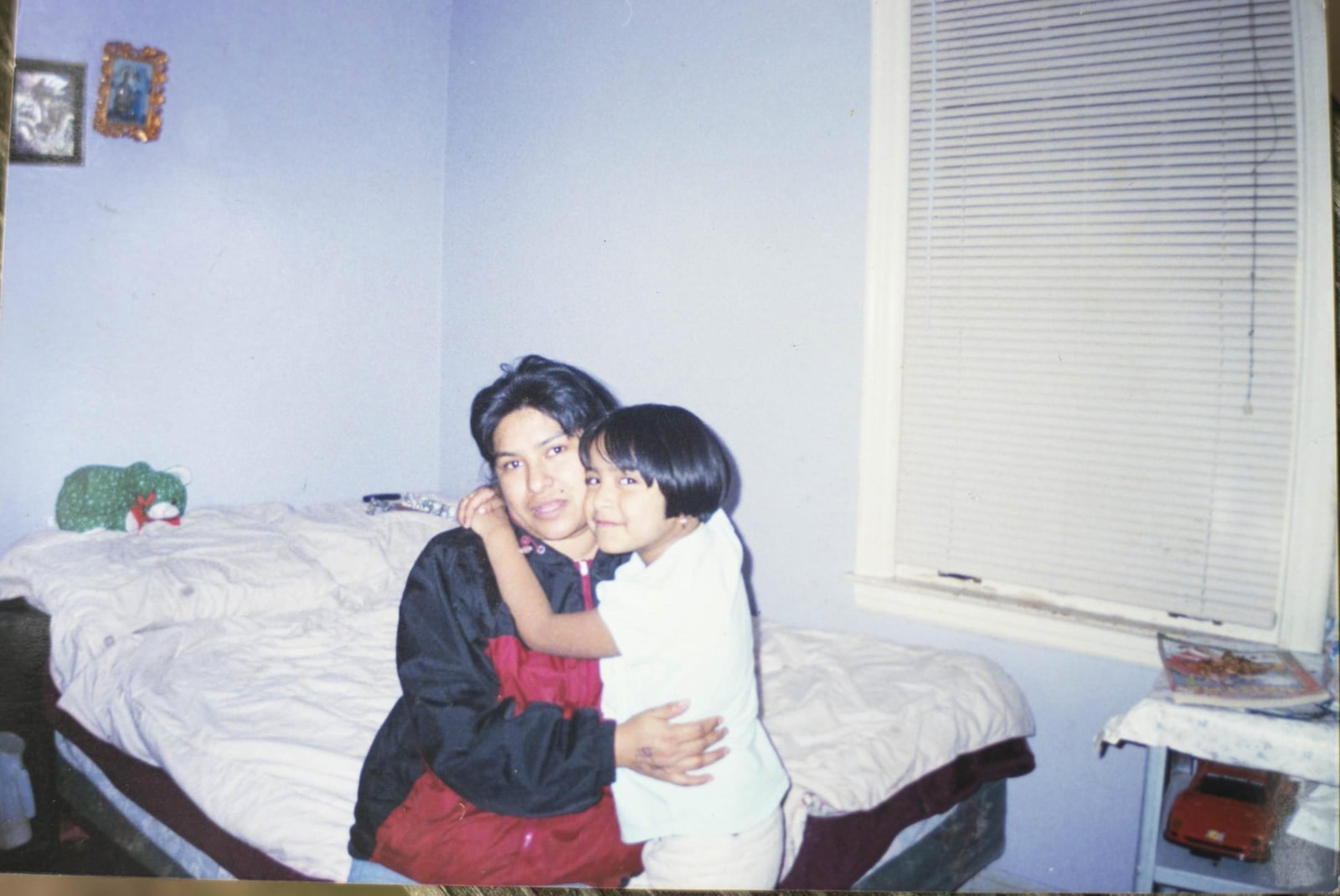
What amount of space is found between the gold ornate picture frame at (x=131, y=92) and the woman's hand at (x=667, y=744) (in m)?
1.07

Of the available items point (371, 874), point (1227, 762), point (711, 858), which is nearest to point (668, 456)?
point (711, 858)

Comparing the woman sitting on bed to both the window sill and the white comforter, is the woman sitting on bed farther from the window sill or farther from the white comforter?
the window sill

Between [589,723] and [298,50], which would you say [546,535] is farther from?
[298,50]

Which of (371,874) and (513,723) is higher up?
(513,723)

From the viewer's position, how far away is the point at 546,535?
915mm

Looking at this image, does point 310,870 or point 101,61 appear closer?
point 310,870

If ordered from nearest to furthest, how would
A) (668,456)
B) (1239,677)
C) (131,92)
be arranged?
1. (668,456)
2. (1239,677)
3. (131,92)

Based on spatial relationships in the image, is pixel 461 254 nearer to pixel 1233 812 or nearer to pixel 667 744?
pixel 667 744

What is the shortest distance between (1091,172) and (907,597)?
660mm

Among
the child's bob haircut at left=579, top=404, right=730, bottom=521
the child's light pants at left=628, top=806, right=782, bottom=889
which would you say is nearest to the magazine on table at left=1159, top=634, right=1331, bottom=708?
the child's light pants at left=628, top=806, right=782, bottom=889

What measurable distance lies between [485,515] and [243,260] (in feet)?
2.00

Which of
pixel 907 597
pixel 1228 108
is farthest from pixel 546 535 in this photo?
pixel 1228 108

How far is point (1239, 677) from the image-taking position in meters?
1.03

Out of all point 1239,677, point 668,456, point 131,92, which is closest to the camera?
point 668,456
